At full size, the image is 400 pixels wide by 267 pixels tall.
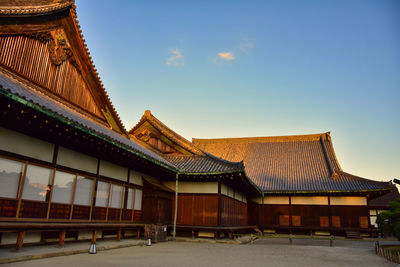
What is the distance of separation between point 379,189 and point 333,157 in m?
7.93

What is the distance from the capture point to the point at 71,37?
14.7m

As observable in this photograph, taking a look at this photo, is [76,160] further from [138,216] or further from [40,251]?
[138,216]

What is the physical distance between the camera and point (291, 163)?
3300 centimetres

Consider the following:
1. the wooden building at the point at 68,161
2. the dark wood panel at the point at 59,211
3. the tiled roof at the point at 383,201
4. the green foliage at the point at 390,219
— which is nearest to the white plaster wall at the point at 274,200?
the wooden building at the point at 68,161

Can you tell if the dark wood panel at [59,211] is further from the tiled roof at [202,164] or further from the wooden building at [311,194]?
the wooden building at [311,194]

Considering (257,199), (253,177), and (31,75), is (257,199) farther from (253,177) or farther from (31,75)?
(31,75)

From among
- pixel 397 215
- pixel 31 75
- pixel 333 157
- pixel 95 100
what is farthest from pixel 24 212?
pixel 333 157

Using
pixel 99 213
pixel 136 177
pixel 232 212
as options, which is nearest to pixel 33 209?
pixel 99 213

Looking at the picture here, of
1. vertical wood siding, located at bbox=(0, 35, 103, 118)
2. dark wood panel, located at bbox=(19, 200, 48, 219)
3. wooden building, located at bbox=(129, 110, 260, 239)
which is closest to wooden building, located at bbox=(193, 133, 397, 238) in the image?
wooden building, located at bbox=(129, 110, 260, 239)

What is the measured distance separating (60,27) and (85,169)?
6690mm

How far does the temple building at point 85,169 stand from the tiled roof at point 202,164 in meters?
0.07

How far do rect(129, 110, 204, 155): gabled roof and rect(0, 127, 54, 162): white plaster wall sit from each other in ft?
A: 36.8

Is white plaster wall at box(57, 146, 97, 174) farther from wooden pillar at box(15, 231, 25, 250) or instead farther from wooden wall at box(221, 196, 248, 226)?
wooden wall at box(221, 196, 248, 226)

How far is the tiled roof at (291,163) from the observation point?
27234mm
